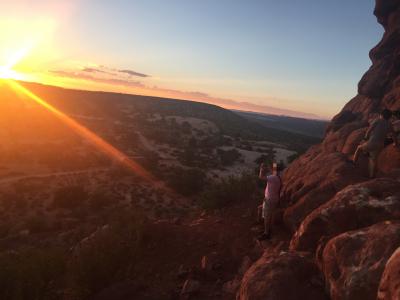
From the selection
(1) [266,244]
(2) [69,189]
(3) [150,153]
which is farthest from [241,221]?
(3) [150,153]

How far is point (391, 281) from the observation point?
5293mm

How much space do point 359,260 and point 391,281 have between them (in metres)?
1.19

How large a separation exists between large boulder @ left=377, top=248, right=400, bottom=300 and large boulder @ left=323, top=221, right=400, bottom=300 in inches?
16.2

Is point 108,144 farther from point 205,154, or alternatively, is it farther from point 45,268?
point 45,268

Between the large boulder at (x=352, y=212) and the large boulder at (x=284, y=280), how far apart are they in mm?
758

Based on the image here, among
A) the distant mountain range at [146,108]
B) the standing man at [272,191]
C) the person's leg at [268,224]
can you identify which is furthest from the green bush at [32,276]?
the distant mountain range at [146,108]

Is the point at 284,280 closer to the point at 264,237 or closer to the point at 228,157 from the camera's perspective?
the point at 264,237

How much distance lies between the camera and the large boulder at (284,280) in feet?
22.7

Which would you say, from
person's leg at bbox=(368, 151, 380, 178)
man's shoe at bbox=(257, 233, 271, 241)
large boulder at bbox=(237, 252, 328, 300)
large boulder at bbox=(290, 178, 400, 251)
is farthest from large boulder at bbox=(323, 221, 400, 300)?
person's leg at bbox=(368, 151, 380, 178)

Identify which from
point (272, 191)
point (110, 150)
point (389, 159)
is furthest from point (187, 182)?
point (272, 191)

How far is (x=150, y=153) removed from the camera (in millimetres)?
60438

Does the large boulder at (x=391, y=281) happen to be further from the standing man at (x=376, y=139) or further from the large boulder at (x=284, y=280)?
the standing man at (x=376, y=139)

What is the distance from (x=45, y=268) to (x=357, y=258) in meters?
9.35

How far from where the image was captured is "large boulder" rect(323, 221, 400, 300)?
6.02 metres
